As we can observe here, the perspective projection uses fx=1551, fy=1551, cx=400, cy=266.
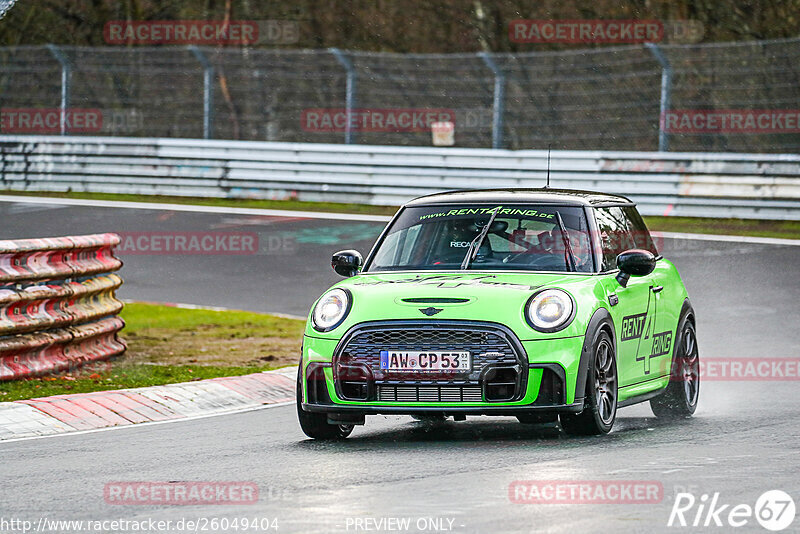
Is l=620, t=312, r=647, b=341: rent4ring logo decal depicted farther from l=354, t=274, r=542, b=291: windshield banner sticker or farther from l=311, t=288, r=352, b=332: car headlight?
l=311, t=288, r=352, b=332: car headlight

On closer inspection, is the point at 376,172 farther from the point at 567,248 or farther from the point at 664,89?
the point at 567,248

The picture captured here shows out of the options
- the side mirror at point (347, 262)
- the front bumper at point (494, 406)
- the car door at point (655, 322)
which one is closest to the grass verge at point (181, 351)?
the side mirror at point (347, 262)

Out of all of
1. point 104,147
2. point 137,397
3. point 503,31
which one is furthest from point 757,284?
point 503,31

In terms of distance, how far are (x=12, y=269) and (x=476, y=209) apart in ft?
12.3

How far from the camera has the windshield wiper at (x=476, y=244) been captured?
9602 millimetres

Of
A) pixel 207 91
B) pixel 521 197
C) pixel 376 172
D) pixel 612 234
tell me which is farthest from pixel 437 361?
pixel 207 91

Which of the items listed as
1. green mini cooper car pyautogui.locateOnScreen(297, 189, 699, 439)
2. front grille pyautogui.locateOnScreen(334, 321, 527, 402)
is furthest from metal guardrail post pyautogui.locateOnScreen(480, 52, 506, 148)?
front grille pyautogui.locateOnScreen(334, 321, 527, 402)

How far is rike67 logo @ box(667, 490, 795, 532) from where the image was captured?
6.39 meters

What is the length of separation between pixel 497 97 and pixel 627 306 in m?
14.5

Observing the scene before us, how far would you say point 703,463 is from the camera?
26.1ft

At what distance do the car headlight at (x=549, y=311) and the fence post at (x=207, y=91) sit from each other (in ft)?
56.9

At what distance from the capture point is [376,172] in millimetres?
24531

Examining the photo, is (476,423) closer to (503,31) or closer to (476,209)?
(476,209)

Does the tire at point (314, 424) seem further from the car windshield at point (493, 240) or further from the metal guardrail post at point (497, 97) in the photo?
the metal guardrail post at point (497, 97)
